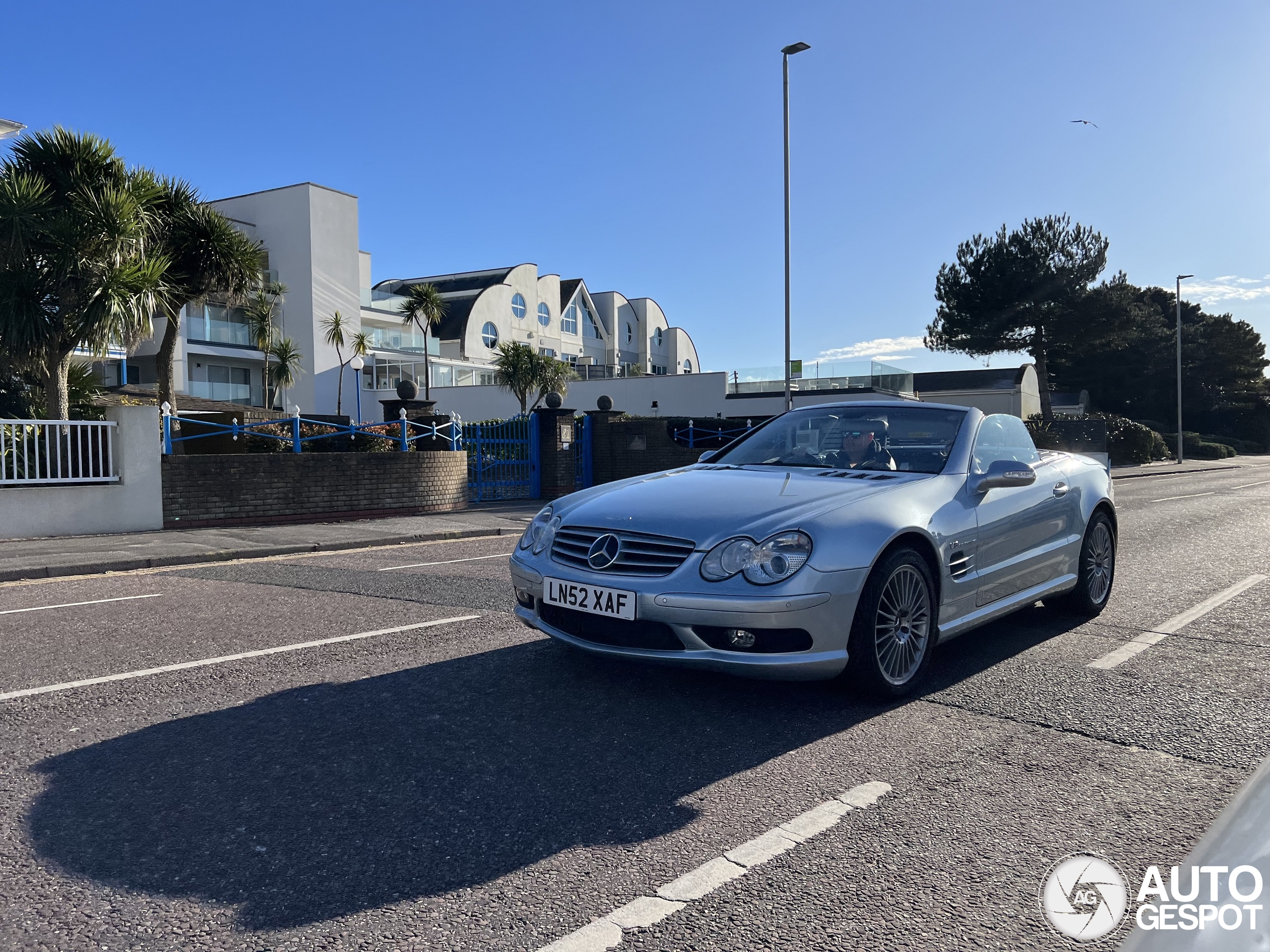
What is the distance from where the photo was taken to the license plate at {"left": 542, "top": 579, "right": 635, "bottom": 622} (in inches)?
160

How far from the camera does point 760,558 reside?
158 inches

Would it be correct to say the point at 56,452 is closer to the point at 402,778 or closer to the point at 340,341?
the point at 402,778

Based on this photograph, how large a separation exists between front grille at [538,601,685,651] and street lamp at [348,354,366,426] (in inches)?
787

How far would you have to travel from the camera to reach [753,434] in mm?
6059

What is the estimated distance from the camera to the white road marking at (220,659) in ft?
15.2

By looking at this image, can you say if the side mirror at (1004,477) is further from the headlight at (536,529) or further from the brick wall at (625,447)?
the brick wall at (625,447)

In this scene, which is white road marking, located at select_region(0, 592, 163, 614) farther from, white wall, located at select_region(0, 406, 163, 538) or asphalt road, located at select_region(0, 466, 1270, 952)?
white wall, located at select_region(0, 406, 163, 538)

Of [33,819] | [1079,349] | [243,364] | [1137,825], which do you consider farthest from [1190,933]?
[1079,349]

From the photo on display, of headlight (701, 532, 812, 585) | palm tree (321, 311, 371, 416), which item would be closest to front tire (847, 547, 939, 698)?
headlight (701, 532, 812, 585)

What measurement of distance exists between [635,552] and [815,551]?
80cm

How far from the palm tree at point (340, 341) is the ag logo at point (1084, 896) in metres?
41.2

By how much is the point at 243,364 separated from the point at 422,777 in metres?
42.2

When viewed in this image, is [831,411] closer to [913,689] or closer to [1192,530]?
[913,689]

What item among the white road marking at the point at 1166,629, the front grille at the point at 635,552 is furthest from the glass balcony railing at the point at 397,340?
the front grille at the point at 635,552
